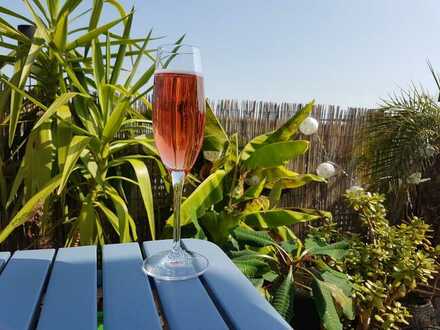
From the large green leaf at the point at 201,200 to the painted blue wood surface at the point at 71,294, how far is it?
1558 mm

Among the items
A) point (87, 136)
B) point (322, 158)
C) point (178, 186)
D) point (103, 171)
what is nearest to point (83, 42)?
point (87, 136)

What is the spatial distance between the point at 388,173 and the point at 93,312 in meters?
4.15

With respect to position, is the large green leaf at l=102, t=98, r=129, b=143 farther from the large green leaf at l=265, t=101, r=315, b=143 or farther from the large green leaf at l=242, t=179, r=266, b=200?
the large green leaf at l=265, t=101, r=315, b=143

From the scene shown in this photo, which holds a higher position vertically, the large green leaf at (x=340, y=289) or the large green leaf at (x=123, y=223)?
the large green leaf at (x=123, y=223)

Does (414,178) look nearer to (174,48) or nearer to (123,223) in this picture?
(123,223)

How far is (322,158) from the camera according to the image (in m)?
4.50

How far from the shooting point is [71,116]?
2293 mm

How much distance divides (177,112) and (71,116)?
1755 millimetres

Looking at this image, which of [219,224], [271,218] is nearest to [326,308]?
[219,224]

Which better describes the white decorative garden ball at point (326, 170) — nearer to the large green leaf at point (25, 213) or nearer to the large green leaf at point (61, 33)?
the large green leaf at point (61, 33)

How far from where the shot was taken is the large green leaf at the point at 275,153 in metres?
2.93

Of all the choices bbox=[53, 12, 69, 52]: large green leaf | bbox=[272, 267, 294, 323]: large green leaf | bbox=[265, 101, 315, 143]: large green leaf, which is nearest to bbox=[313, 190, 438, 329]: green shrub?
bbox=[272, 267, 294, 323]: large green leaf

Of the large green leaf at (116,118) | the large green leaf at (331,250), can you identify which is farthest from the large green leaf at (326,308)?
the large green leaf at (116,118)

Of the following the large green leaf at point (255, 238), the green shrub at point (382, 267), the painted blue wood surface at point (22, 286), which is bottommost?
the green shrub at point (382, 267)
